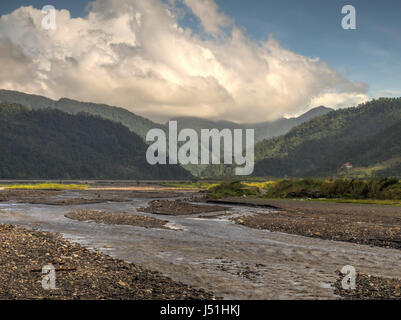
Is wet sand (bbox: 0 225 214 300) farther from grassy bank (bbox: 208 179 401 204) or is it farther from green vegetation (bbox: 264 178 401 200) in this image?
green vegetation (bbox: 264 178 401 200)

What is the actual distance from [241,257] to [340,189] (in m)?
58.5

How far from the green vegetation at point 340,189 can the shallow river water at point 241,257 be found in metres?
42.4

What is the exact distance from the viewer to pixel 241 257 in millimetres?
24812

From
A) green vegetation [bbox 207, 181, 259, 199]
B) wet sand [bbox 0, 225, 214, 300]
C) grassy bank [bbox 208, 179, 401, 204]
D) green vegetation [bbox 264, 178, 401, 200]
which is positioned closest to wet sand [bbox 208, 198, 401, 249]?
wet sand [bbox 0, 225, 214, 300]

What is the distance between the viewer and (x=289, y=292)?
1709 cm

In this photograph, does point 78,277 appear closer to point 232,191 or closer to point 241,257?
point 241,257

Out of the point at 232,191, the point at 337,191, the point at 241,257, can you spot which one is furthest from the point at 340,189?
the point at 241,257

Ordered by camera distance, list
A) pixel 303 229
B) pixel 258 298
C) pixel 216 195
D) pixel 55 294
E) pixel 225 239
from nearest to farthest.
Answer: pixel 55 294
pixel 258 298
pixel 225 239
pixel 303 229
pixel 216 195

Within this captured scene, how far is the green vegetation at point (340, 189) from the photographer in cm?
7169

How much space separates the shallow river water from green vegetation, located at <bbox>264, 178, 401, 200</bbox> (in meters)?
42.4

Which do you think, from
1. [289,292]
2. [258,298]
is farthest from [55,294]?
[289,292]

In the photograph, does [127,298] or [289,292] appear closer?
[127,298]

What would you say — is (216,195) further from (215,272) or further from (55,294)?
(55,294)
